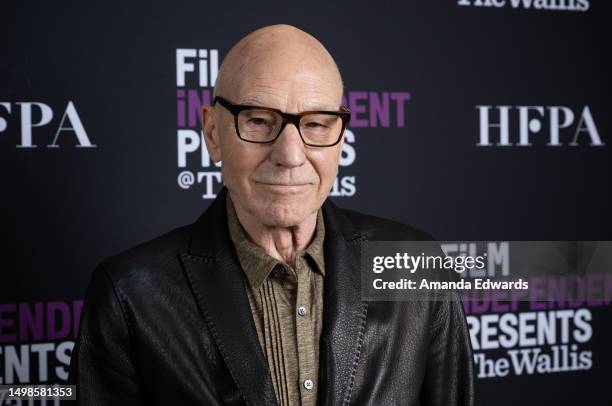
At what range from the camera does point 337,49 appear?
7.06 feet

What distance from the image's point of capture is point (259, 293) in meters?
1.18

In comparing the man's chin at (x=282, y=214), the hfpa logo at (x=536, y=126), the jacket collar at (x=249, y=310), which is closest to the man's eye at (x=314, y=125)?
the man's chin at (x=282, y=214)

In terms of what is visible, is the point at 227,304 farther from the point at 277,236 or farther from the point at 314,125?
the point at 314,125

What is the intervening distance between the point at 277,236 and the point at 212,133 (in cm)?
22

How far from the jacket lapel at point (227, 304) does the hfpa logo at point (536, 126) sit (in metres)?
1.31

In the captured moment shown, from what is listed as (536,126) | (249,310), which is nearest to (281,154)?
(249,310)

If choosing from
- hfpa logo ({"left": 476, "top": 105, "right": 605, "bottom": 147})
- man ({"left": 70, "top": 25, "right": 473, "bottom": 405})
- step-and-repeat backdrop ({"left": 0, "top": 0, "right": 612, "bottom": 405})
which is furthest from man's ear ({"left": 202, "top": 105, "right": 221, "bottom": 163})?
hfpa logo ({"left": 476, "top": 105, "right": 605, "bottom": 147})

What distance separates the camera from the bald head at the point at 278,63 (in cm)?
113

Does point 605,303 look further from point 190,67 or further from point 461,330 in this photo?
point 190,67

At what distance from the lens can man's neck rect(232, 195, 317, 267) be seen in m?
1.23

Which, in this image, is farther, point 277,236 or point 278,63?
point 277,236

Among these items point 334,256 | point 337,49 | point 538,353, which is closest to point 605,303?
point 538,353

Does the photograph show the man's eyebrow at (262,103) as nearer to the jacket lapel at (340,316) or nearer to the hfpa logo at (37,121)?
the jacket lapel at (340,316)

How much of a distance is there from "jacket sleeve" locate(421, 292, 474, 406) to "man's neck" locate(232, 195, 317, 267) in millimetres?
298
